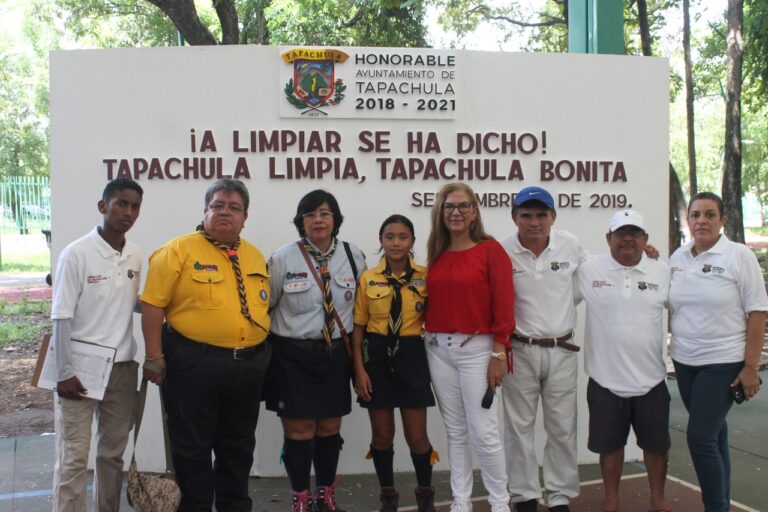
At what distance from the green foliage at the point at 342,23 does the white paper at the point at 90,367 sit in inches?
324

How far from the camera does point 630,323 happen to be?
→ 3562 mm

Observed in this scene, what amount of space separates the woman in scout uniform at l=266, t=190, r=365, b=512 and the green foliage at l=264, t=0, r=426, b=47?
24.6 ft

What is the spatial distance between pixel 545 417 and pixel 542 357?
360 millimetres

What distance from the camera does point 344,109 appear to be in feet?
15.2

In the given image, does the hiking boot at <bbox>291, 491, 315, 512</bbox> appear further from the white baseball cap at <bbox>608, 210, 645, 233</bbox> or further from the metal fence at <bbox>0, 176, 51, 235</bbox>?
the metal fence at <bbox>0, 176, 51, 235</bbox>

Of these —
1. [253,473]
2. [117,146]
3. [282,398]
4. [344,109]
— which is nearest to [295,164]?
[344,109]

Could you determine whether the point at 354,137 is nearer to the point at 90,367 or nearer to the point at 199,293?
the point at 199,293

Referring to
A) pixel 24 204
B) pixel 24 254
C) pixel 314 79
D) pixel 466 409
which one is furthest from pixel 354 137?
pixel 24 254

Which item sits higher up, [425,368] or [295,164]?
[295,164]

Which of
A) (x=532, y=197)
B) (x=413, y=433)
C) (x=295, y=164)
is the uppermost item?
(x=295, y=164)

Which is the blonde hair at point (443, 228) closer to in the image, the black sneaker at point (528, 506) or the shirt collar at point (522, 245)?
the shirt collar at point (522, 245)

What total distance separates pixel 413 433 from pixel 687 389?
1.42 m

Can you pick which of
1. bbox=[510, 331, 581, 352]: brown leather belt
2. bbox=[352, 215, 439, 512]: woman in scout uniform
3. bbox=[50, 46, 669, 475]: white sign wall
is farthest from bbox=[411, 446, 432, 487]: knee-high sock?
bbox=[50, 46, 669, 475]: white sign wall

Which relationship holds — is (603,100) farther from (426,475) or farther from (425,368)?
(426,475)
